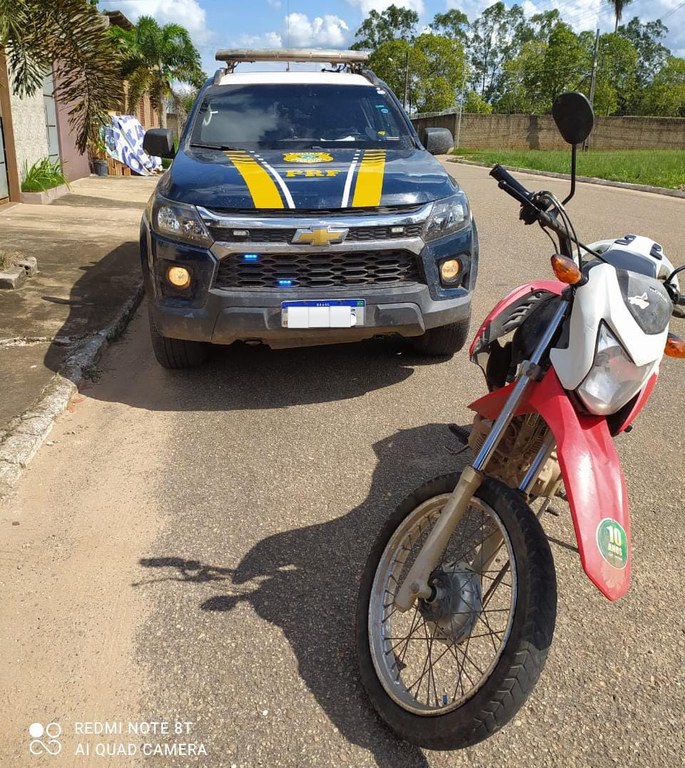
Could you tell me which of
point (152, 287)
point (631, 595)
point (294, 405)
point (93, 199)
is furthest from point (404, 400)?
point (93, 199)

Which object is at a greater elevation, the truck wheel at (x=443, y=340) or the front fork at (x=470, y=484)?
the front fork at (x=470, y=484)

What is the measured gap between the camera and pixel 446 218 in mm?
4406

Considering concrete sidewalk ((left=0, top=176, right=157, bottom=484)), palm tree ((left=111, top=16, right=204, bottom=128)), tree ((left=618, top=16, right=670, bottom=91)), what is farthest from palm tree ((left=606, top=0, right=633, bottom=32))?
concrete sidewalk ((left=0, top=176, right=157, bottom=484))

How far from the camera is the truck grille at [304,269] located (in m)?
4.18

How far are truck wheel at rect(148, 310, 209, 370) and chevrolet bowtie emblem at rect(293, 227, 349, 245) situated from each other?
1.09m

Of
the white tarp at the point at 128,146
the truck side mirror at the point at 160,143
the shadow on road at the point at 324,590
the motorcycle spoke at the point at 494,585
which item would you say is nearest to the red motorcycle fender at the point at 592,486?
the motorcycle spoke at the point at 494,585

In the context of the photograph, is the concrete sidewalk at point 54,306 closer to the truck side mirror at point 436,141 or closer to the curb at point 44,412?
the curb at point 44,412

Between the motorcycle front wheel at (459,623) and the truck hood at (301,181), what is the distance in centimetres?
236

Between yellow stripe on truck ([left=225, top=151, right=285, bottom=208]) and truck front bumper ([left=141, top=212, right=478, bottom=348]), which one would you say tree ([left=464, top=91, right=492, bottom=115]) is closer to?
yellow stripe on truck ([left=225, top=151, right=285, bottom=208])

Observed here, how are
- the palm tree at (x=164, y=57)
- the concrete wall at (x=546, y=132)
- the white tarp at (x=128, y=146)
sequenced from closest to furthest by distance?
the white tarp at (x=128, y=146)
the palm tree at (x=164, y=57)
the concrete wall at (x=546, y=132)

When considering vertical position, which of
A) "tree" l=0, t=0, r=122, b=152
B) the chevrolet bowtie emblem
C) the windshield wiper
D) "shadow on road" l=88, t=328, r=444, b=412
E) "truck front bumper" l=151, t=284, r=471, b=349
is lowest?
"shadow on road" l=88, t=328, r=444, b=412

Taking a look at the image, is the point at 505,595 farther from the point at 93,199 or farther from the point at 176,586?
the point at 93,199

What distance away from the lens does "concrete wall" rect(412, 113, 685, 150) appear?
51.5 meters

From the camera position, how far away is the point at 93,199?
1372cm
